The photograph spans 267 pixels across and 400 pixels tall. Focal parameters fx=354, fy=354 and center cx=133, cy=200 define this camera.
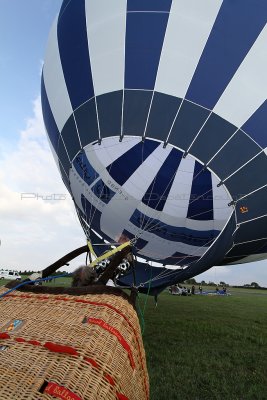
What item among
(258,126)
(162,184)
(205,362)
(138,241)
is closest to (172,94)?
(258,126)

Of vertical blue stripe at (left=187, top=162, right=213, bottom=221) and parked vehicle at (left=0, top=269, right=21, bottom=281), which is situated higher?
parked vehicle at (left=0, top=269, right=21, bottom=281)

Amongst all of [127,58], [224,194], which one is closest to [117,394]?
[224,194]

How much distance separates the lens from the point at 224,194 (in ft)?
18.1

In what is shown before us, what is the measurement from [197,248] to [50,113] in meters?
3.87

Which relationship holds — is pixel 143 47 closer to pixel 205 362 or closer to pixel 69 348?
pixel 205 362

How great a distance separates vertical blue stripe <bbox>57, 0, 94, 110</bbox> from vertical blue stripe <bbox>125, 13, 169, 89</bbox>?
2.36ft

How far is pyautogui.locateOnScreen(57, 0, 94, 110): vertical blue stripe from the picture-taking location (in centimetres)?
569

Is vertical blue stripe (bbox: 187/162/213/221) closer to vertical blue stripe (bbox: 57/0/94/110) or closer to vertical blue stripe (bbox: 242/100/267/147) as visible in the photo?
vertical blue stripe (bbox: 242/100/267/147)

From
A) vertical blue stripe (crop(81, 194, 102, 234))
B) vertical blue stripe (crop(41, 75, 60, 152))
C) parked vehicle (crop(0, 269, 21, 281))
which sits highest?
parked vehicle (crop(0, 269, 21, 281))

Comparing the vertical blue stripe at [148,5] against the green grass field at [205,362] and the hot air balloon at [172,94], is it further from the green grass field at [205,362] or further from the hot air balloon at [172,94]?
the green grass field at [205,362]

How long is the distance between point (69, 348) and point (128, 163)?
5743 millimetres

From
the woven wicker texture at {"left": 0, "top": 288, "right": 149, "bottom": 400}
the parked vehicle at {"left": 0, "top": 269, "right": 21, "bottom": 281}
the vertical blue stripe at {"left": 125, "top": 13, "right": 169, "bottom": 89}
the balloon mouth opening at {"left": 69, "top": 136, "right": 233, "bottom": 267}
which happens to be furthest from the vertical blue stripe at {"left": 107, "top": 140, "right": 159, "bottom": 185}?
the parked vehicle at {"left": 0, "top": 269, "right": 21, "bottom": 281}

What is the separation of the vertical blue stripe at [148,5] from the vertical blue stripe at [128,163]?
2044 millimetres

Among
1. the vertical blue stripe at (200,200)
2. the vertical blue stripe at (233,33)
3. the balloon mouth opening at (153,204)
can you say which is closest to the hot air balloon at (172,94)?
the vertical blue stripe at (233,33)
